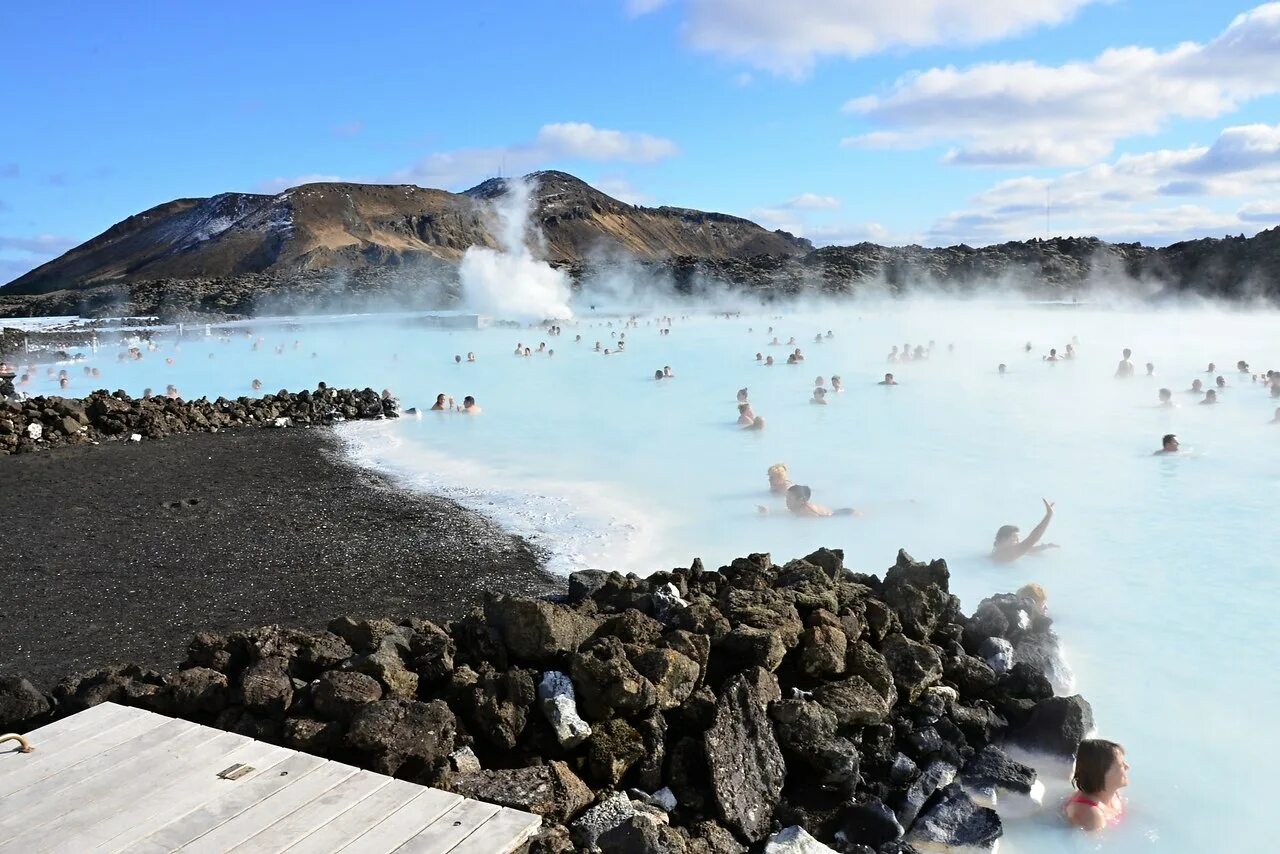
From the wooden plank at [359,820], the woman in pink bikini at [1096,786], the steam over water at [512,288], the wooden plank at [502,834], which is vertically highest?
the steam over water at [512,288]

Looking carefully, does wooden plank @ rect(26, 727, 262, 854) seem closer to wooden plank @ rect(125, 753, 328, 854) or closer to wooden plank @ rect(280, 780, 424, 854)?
wooden plank @ rect(125, 753, 328, 854)

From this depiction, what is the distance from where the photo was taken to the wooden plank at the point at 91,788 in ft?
7.95

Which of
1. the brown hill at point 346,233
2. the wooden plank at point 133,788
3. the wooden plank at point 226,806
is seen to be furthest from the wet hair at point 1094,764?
the brown hill at point 346,233

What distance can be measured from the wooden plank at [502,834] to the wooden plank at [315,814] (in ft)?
1.25

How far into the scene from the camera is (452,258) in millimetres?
94062

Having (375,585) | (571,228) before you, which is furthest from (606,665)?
(571,228)

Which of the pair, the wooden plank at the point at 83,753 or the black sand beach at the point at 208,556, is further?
the black sand beach at the point at 208,556

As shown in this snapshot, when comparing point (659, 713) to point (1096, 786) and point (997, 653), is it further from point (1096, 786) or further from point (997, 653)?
point (997, 653)

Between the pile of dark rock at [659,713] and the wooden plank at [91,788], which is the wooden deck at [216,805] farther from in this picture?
the pile of dark rock at [659,713]

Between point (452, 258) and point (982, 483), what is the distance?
88.5m

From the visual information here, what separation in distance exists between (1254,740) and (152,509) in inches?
336

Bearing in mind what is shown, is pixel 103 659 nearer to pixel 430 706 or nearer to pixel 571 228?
pixel 430 706

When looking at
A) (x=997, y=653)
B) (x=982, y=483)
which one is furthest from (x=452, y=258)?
(x=997, y=653)

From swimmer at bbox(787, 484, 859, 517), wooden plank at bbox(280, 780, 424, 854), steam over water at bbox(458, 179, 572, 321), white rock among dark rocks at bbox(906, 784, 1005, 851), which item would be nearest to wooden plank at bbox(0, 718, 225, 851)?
wooden plank at bbox(280, 780, 424, 854)
